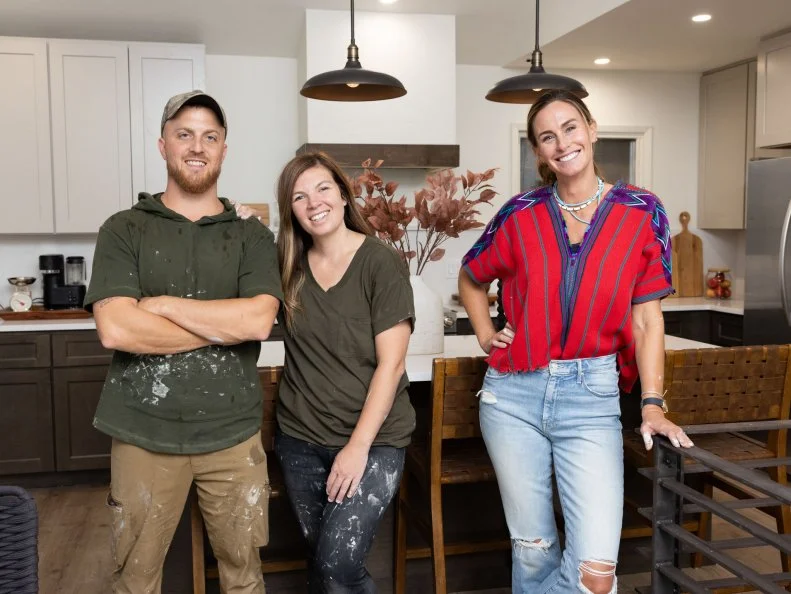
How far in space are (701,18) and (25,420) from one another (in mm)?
4192

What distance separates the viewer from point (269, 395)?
2191 millimetres

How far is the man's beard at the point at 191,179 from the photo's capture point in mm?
1899

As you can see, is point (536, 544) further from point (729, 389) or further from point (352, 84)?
point (352, 84)

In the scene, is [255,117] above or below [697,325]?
above

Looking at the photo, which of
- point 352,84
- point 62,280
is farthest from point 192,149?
point 62,280

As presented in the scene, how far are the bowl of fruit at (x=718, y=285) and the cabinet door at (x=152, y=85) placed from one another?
3.76 m

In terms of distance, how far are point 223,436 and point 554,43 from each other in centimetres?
358

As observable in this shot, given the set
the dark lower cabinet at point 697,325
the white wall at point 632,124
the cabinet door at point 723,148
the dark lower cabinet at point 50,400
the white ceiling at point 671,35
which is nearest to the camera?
the white ceiling at point 671,35

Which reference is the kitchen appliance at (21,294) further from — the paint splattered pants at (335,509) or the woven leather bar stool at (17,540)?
the woven leather bar stool at (17,540)

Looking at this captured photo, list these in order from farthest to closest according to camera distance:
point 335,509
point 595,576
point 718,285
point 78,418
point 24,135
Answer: point 718,285 → point 24,135 → point 78,418 → point 335,509 → point 595,576

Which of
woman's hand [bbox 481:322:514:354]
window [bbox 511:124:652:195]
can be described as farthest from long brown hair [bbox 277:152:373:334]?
window [bbox 511:124:652:195]

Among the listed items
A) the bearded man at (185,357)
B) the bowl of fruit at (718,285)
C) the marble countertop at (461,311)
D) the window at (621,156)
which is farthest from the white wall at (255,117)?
the bearded man at (185,357)

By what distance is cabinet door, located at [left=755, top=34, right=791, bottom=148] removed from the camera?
4.43 meters

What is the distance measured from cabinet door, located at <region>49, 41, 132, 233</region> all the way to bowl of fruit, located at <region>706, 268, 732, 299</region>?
4.00 m
